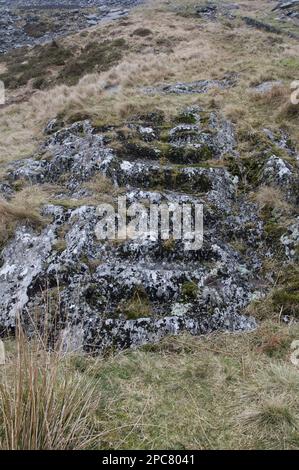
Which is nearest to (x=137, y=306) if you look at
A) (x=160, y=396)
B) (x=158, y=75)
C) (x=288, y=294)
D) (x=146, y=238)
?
(x=146, y=238)

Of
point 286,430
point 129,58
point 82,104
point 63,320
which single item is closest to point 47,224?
point 63,320

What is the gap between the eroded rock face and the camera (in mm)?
5508

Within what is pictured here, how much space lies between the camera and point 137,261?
6.28m

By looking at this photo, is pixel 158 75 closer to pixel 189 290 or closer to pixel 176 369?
pixel 189 290

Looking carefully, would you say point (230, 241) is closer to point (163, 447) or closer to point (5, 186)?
point (163, 447)

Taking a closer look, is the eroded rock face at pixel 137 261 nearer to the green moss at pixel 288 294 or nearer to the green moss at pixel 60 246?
the green moss at pixel 60 246

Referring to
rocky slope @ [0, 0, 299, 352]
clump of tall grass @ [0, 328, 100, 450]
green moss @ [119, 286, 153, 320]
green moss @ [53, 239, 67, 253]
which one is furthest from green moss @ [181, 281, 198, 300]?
clump of tall grass @ [0, 328, 100, 450]

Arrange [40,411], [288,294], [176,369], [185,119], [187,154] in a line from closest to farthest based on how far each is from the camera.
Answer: [40,411] < [176,369] < [288,294] < [187,154] < [185,119]

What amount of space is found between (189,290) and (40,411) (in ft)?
10.0

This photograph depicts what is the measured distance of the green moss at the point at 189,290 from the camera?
5796 millimetres

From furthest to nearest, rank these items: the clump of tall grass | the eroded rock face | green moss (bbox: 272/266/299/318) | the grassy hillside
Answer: green moss (bbox: 272/266/299/318), the eroded rock face, the grassy hillside, the clump of tall grass

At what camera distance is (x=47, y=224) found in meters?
6.99

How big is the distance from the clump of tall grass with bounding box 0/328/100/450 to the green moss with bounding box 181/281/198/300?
7.96 feet

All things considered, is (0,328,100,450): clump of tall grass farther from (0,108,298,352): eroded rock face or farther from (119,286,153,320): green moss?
(119,286,153,320): green moss
